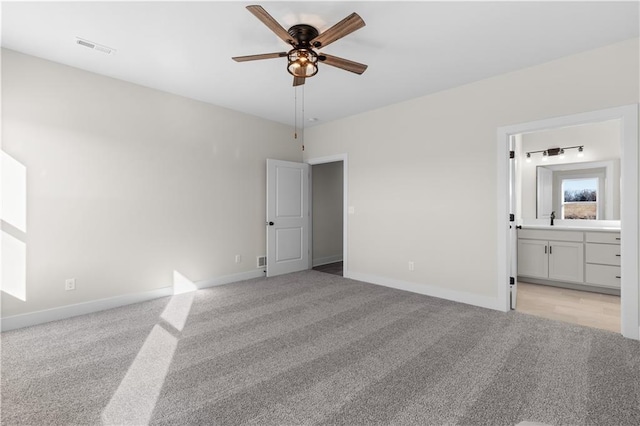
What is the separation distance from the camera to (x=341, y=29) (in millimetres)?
2213

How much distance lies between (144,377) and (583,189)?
639 centimetres

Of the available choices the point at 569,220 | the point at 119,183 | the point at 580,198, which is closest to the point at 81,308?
the point at 119,183

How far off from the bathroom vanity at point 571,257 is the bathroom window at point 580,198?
32.6 inches

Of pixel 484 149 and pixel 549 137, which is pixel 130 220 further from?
pixel 549 137

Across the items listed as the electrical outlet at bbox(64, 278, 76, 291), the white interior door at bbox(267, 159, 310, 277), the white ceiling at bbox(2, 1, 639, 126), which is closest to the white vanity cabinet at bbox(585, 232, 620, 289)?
the white ceiling at bbox(2, 1, 639, 126)

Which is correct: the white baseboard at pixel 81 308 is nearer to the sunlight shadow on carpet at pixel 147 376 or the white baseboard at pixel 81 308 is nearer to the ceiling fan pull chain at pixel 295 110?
the sunlight shadow on carpet at pixel 147 376

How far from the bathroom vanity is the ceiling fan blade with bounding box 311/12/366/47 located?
4292 mm

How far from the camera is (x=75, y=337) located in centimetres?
275

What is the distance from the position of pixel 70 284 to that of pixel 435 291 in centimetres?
431

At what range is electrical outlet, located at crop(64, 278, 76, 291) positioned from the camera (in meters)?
3.25

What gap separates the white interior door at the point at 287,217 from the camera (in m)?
5.16

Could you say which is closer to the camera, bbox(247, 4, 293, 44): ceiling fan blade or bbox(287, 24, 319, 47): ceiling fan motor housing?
bbox(247, 4, 293, 44): ceiling fan blade

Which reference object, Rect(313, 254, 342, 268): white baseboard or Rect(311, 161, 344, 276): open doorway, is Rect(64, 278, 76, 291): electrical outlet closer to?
Rect(311, 161, 344, 276): open doorway

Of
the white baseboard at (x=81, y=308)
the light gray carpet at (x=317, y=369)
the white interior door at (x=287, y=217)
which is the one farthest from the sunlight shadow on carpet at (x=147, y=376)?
the white interior door at (x=287, y=217)
